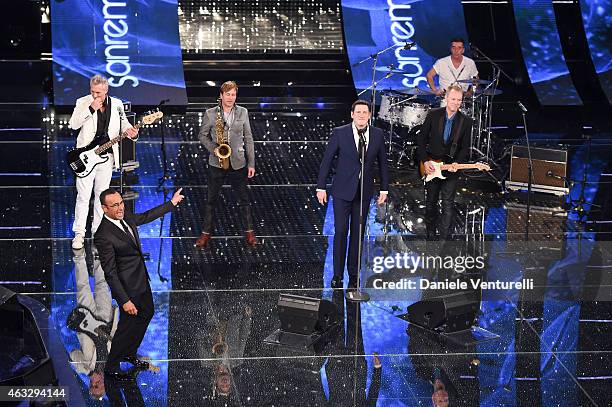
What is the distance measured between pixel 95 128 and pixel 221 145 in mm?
1175

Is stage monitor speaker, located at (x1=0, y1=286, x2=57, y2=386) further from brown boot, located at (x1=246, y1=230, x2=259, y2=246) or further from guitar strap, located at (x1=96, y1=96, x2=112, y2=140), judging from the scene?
brown boot, located at (x1=246, y1=230, x2=259, y2=246)

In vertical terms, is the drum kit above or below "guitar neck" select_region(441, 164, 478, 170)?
above

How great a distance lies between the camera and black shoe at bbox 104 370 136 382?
23.9 feet

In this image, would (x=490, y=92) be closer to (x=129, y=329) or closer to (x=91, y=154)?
(x=91, y=154)

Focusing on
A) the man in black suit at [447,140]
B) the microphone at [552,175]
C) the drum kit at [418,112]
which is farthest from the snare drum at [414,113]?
the man in black suit at [447,140]

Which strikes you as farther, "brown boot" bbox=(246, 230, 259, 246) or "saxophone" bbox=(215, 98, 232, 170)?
"brown boot" bbox=(246, 230, 259, 246)

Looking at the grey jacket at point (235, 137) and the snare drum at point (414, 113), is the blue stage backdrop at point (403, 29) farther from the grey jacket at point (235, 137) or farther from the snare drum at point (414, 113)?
the grey jacket at point (235, 137)

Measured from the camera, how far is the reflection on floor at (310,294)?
733 centimetres

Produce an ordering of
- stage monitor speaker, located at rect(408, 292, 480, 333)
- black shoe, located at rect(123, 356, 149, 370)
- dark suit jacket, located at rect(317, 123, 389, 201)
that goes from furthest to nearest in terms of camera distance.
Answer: dark suit jacket, located at rect(317, 123, 389, 201) < stage monitor speaker, located at rect(408, 292, 480, 333) < black shoe, located at rect(123, 356, 149, 370)

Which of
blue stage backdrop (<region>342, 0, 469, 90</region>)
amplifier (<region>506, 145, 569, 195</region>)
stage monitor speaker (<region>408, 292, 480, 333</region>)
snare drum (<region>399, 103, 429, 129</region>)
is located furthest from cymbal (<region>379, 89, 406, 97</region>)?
stage monitor speaker (<region>408, 292, 480, 333</region>)

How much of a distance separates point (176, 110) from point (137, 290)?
27.8ft

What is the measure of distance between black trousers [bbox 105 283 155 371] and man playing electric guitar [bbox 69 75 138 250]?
280 cm

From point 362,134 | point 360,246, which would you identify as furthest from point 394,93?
point 360,246

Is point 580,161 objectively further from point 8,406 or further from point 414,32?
point 8,406
